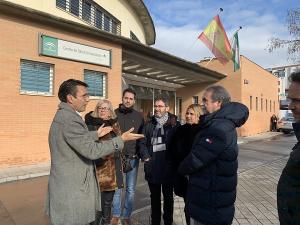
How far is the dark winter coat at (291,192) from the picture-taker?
6.75ft

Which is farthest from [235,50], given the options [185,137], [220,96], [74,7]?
[220,96]

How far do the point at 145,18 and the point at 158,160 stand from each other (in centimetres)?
2438

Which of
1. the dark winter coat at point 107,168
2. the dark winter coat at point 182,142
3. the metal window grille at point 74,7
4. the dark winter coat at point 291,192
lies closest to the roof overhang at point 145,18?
the metal window grille at point 74,7

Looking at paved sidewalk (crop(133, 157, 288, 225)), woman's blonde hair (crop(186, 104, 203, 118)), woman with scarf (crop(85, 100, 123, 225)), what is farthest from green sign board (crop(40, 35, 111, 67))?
woman's blonde hair (crop(186, 104, 203, 118))

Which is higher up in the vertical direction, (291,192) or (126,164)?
(291,192)

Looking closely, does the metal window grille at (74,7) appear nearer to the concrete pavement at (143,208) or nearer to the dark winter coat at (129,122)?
the concrete pavement at (143,208)

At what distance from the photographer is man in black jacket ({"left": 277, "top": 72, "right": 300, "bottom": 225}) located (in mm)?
2062

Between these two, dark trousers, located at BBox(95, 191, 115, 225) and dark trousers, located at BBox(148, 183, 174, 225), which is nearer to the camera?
dark trousers, located at BBox(95, 191, 115, 225)

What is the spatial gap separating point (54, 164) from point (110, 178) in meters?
1.59

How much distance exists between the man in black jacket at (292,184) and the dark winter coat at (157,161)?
107 inches

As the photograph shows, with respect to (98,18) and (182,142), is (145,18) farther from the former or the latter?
(182,142)

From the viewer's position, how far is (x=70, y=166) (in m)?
3.20

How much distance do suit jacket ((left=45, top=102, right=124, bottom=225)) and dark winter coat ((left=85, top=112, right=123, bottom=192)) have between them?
1.37m

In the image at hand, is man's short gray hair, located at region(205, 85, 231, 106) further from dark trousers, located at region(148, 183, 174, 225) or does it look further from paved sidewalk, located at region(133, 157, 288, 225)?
paved sidewalk, located at region(133, 157, 288, 225)
